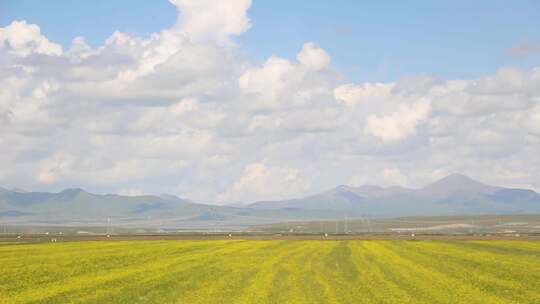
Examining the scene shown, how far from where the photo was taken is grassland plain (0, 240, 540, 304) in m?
39.3

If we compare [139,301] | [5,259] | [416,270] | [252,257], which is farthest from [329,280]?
[5,259]

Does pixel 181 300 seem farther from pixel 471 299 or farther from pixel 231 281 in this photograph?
pixel 471 299

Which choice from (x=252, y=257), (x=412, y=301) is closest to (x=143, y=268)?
(x=252, y=257)

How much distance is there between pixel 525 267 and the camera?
57.5 meters

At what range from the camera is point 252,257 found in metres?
71.9

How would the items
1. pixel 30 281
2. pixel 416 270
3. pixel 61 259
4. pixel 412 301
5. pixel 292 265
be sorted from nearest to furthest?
pixel 412 301 < pixel 30 281 < pixel 416 270 < pixel 292 265 < pixel 61 259

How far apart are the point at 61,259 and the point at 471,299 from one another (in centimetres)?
4196

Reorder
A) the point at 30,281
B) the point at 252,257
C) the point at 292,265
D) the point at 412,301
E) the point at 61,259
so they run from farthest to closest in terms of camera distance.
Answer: the point at 252,257 → the point at 61,259 → the point at 292,265 → the point at 30,281 → the point at 412,301

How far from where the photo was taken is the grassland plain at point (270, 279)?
129ft

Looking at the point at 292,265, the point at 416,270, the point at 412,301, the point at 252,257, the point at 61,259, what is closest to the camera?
the point at 412,301

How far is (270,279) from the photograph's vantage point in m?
48.7

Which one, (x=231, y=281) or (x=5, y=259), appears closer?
(x=231, y=281)

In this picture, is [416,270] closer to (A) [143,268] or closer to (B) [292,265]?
(B) [292,265]

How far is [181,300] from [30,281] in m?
13.2
